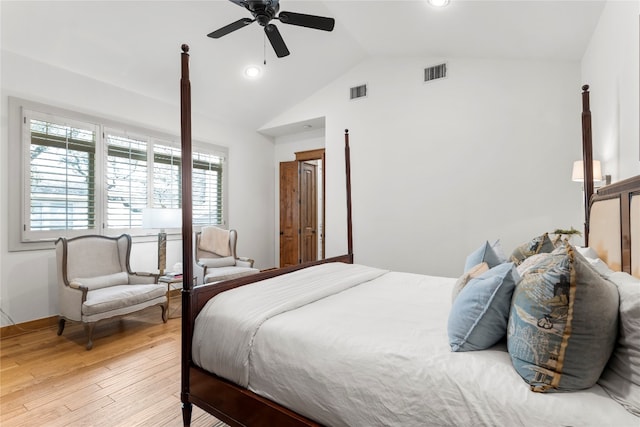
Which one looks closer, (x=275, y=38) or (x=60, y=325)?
(x=275, y=38)

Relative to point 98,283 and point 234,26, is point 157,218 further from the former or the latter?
point 234,26

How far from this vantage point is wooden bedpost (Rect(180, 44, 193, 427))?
1696 mm

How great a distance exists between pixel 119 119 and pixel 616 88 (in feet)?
16.5

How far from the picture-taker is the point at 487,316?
1167 millimetres

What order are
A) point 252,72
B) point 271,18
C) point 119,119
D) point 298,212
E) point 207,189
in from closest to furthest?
point 271,18 → point 119,119 → point 252,72 → point 207,189 → point 298,212

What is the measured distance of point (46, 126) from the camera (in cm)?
338

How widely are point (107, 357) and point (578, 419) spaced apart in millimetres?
3168

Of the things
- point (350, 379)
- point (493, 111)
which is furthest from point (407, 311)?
point (493, 111)

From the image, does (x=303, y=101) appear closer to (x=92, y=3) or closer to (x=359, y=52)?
(x=359, y=52)

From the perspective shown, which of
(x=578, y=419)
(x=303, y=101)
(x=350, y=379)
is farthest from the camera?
(x=303, y=101)

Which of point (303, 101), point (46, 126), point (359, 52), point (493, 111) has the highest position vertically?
point (359, 52)

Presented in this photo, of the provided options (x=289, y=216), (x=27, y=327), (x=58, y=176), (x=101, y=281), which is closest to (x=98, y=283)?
(x=101, y=281)

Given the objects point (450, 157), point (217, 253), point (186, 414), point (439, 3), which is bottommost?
point (186, 414)

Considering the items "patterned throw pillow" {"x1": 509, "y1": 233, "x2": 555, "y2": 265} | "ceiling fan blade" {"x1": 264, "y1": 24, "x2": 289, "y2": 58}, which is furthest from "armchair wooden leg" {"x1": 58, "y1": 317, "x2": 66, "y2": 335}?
"patterned throw pillow" {"x1": 509, "y1": 233, "x2": 555, "y2": 265}
